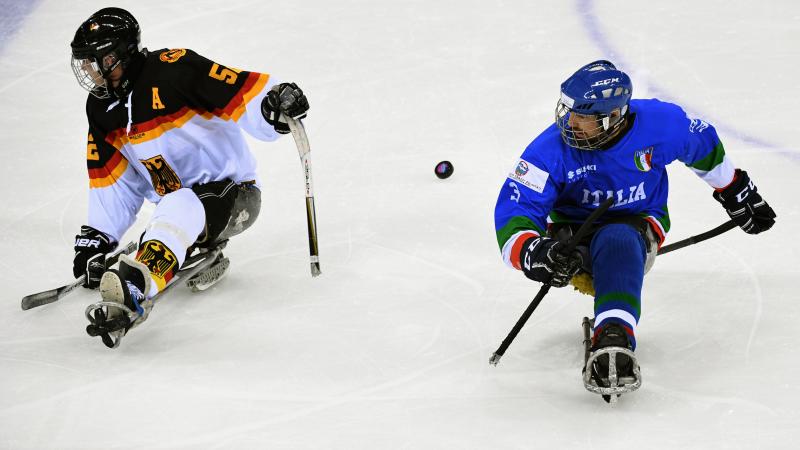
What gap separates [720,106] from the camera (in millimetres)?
4984

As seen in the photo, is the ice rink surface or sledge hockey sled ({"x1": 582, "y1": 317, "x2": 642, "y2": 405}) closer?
sledge hockey sled ({"x1": 582, "y1": 317, "x2": 642, "y2": 405})

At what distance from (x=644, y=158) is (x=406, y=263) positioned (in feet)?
3.73

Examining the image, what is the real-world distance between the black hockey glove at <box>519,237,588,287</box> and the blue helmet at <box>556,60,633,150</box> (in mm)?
324

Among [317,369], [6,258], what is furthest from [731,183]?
[6,258]

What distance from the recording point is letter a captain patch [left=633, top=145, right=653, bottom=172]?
3086 mm

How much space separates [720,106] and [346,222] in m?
1.95

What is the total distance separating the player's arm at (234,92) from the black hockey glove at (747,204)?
1.44 meters

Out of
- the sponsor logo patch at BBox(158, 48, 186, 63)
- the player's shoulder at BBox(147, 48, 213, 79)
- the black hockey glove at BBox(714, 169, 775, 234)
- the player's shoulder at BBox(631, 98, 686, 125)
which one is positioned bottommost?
the black hockey glove at BBox(714, 169, 775, 234)

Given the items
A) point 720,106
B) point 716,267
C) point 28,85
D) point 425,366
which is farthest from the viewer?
point 28,85

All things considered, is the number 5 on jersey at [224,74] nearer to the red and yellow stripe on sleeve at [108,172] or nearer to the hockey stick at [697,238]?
the red and yellow stripe on sleeve at [108,172]

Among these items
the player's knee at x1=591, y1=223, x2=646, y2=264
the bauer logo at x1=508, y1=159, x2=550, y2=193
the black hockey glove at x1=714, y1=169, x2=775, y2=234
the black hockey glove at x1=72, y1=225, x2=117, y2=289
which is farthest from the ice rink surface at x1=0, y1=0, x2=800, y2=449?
the bauer logo at x1=508, y1=159, x2=550, y2=193

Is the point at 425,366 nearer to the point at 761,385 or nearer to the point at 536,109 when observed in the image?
the point at 761,385

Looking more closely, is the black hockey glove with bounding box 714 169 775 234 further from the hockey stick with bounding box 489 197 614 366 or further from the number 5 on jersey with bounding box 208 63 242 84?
the number 5 on jersey with bounding box 208 63 242 84

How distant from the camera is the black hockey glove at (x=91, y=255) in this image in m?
3.67
